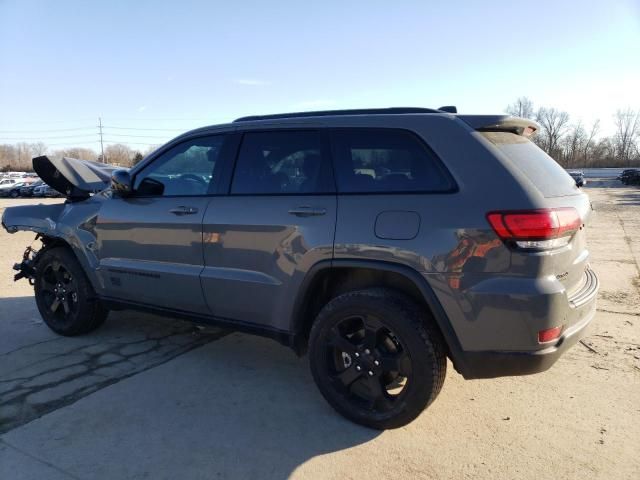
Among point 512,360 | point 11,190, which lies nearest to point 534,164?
point 512,360

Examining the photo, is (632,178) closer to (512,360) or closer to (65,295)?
(512,360)

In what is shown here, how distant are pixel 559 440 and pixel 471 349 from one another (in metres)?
0.83

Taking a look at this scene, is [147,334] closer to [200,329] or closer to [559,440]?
[200,329]

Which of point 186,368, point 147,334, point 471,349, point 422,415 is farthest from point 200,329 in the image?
point 471,349

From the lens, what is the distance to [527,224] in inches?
104

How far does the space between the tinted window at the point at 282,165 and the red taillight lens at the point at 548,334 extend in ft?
4.94

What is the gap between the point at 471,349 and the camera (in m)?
2.82

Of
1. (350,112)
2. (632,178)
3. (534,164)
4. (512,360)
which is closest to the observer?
(512,360)

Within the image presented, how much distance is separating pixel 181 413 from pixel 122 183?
195cm

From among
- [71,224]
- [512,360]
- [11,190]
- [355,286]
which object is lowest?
[11,190]

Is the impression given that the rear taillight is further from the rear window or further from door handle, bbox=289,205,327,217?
door handle, bbox=289,205,327,217

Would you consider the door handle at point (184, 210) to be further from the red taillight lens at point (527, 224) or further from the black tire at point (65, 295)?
the red taillight lens at point (527, 224)

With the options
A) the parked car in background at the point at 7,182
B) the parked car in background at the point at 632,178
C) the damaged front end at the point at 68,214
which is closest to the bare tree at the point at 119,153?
the parked car in background at the point at 7,182

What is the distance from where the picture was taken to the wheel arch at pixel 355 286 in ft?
9.37
